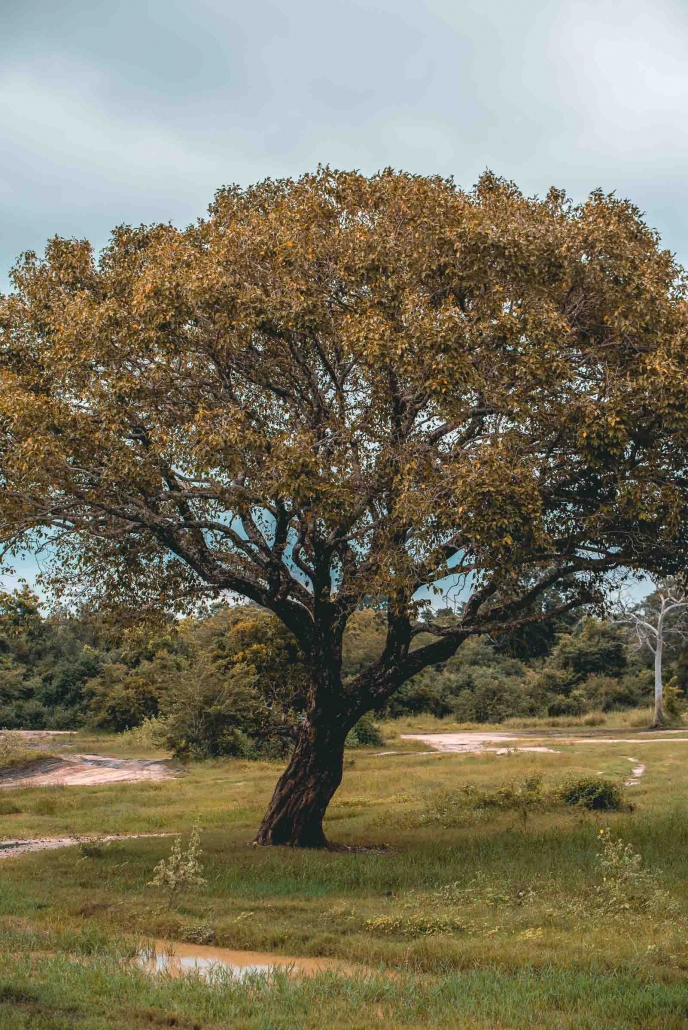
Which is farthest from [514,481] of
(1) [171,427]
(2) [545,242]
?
(1) [171,427]

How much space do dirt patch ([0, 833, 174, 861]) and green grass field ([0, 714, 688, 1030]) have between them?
2.04ft

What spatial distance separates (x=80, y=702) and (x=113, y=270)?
125 ft

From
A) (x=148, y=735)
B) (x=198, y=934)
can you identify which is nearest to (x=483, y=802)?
(x=198, y=934)

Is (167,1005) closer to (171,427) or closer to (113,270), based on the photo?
(171,427)

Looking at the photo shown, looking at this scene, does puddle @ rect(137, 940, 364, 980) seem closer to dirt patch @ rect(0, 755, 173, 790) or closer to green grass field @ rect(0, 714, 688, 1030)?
green grass field @ rect(0, 714, 688, 1030)

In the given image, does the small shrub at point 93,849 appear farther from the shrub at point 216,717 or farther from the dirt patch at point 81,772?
the shrub at point 216,717

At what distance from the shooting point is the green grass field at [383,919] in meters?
A: 7.04

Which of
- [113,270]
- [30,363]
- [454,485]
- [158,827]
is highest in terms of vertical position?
[113,270]

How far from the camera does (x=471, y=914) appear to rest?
10.7 meters

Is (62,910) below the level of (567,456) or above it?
below

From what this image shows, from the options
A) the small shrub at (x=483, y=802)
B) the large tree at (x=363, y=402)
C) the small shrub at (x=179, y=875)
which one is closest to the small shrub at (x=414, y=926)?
the small shrub at (x=179, y=875)

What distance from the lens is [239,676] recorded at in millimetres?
34500

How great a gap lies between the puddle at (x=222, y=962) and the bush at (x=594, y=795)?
1202 cm

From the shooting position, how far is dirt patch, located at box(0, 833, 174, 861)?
16891 mm
